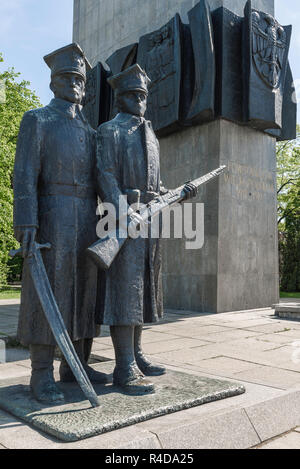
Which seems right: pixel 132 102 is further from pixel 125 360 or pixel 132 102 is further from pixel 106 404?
pixel 106 404

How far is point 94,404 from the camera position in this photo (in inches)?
117

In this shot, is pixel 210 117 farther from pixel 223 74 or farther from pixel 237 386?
pixel 237 386

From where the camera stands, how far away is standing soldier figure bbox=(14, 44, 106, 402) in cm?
325

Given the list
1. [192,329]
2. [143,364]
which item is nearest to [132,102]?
[143,364]

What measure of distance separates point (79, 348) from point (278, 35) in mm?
10580

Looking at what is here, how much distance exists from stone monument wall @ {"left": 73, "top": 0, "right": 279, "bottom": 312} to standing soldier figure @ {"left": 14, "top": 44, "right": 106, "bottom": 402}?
24.6ft

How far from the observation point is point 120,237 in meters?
3.30

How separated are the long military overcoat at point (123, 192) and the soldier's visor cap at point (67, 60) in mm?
491

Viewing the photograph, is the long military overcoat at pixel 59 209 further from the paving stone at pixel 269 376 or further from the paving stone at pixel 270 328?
the paving stone at pixel 270 328

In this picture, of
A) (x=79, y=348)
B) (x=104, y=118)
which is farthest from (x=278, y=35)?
(x=79, y=348)

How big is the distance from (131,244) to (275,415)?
164cm

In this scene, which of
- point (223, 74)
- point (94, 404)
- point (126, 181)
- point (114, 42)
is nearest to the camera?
point (94, 404)

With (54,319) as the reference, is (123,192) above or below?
above

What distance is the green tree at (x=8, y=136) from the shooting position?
738 inches
